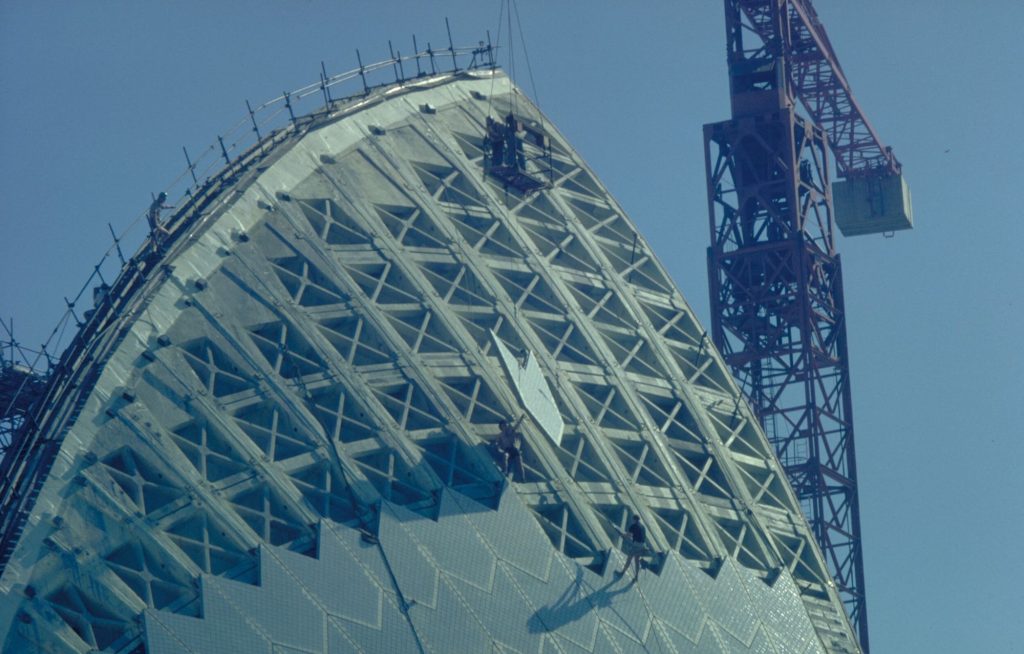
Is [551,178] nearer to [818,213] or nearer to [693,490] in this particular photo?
[693,490]

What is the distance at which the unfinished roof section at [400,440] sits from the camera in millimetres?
54250

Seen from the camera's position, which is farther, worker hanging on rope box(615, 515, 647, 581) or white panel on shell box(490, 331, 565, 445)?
white panel on shell box(490, 331, 565, 445)

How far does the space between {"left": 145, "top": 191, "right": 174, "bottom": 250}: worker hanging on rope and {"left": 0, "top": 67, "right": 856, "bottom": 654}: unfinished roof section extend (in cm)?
60

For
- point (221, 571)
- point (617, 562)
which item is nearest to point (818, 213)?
point (617, 562)

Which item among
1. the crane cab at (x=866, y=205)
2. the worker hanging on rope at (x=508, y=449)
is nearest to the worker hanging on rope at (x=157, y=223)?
the worker hanging on rope at (x=508, y=449)

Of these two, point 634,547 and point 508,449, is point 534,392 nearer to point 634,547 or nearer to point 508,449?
point 508,449

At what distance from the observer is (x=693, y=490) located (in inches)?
2591

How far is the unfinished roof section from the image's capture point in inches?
2136

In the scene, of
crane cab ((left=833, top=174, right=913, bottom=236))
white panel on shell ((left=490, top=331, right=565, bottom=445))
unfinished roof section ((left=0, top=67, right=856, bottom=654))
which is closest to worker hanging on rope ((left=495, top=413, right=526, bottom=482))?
unfinished roof section ((left=0, top=67, right=856, bottom=654))

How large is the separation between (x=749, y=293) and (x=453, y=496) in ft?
101

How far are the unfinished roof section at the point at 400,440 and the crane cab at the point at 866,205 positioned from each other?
72.6 ft

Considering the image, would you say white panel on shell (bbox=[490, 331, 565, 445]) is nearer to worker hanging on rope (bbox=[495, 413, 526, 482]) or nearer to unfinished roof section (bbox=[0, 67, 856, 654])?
unfinished roof section (bbox=[0, 67, 856, 654])

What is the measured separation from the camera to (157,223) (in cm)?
6312

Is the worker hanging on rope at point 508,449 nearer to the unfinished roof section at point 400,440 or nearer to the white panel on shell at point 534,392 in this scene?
the unfinished roof section at point 400,440
